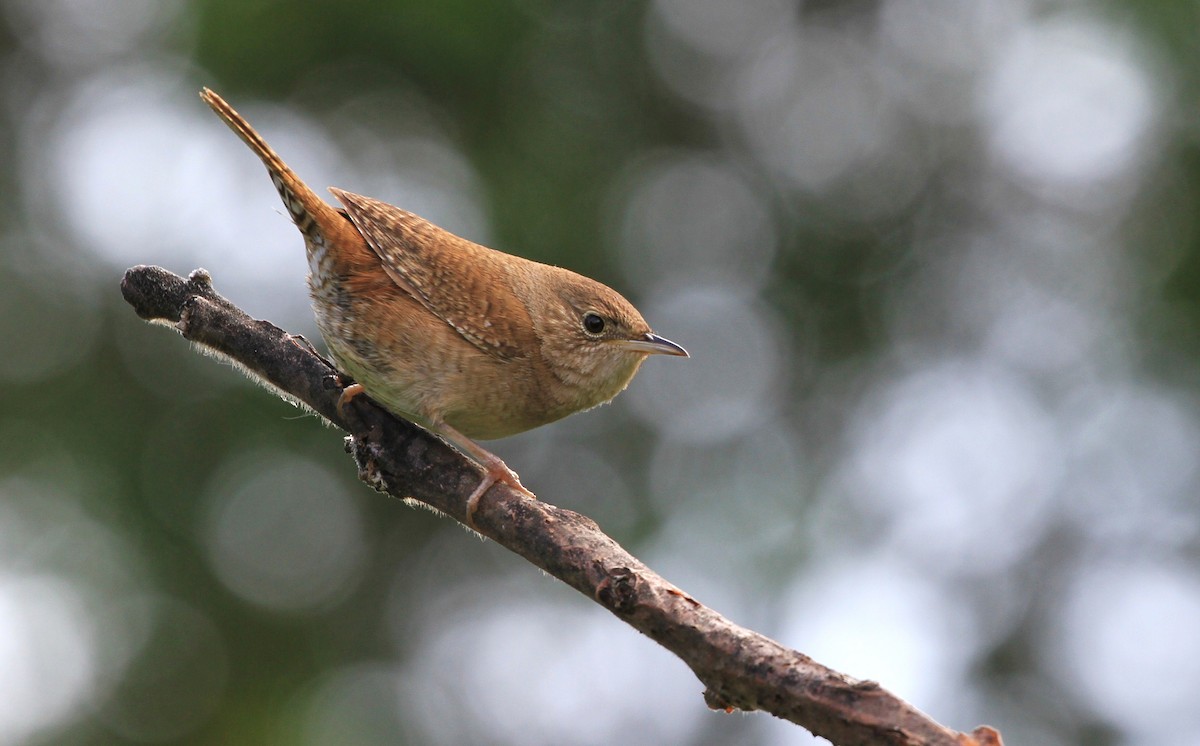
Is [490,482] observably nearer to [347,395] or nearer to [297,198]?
[347,395]

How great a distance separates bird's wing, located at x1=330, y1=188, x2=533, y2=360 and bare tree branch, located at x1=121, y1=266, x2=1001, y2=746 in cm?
51

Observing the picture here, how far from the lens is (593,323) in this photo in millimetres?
4316

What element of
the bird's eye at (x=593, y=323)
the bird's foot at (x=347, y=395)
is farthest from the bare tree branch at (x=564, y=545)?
the bird's eye at (x=593, y=323)

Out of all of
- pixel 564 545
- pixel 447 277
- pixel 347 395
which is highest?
pixel 447 277

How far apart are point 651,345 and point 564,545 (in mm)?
1682

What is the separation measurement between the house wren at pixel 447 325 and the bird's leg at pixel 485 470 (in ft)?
0.04

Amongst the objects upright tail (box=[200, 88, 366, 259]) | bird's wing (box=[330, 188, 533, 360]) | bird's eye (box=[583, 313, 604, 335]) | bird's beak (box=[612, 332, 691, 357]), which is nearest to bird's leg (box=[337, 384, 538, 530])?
bird's wing (box=[330, 188, 533, 360])

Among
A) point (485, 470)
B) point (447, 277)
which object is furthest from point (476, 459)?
point (447, 277)

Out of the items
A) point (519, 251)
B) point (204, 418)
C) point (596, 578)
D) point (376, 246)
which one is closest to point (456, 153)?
point (519, 251)

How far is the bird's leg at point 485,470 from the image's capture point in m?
3.07

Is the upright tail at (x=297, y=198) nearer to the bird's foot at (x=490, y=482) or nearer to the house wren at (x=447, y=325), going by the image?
the house wren at (x=447, y=325)

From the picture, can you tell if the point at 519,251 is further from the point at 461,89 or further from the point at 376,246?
the point at 376,246

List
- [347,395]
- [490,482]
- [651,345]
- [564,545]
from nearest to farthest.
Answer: [564,545] → [490,482] → [347,395] → [651,345]

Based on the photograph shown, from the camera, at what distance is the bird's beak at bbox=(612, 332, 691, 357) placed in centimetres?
429
